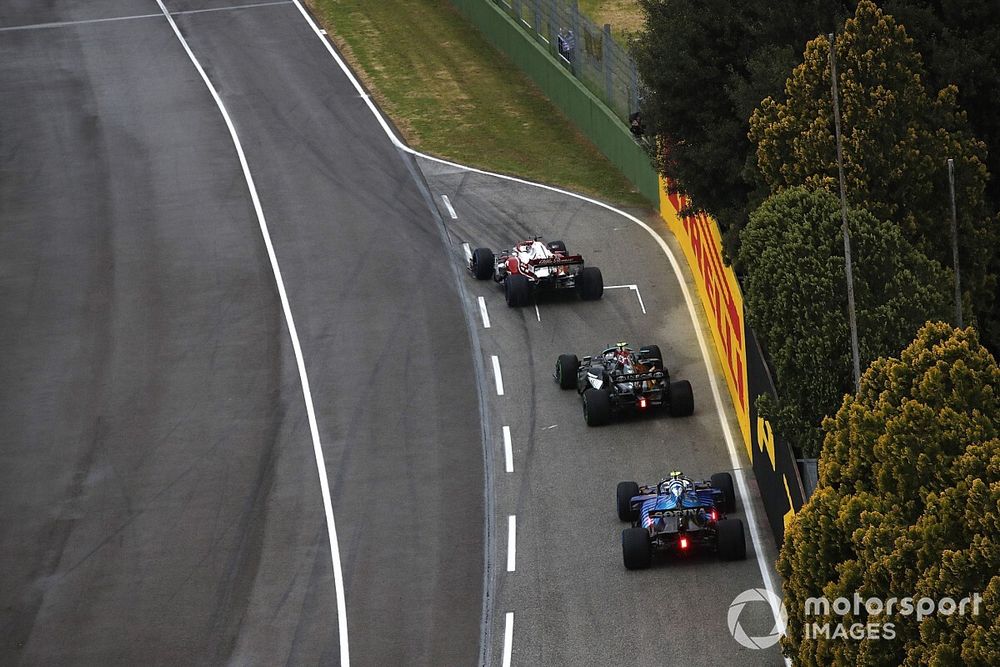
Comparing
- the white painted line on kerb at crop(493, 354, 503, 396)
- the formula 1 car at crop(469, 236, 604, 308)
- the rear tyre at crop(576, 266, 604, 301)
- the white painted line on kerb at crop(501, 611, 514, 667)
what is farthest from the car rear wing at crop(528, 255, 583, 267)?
the white painted line on kerb at crop(501, 611, 514, 667)

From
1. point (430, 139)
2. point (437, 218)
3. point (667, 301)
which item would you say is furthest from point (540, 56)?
point (667, 301)

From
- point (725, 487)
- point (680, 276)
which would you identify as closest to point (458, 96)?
point (680, 276)

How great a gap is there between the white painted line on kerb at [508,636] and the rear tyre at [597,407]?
5.79m

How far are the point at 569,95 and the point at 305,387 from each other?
695 inches

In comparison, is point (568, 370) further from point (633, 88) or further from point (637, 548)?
point (633, 88)

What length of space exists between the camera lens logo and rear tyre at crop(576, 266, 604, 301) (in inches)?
447

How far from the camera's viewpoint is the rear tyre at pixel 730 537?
23266mm

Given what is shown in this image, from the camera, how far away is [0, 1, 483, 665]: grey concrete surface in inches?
930

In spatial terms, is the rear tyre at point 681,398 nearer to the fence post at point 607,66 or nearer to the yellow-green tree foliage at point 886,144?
the yellow-green tree foliage at point 886,144

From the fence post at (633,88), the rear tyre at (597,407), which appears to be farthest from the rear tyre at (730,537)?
the fence post at (633,88)

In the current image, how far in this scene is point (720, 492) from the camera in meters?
24.3

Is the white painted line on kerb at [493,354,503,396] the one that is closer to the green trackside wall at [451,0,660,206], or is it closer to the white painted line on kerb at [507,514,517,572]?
the white painted line on kerb at [507,514,517,572]

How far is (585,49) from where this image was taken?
43.9 meters

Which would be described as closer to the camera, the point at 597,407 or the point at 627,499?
the point at 627,499
